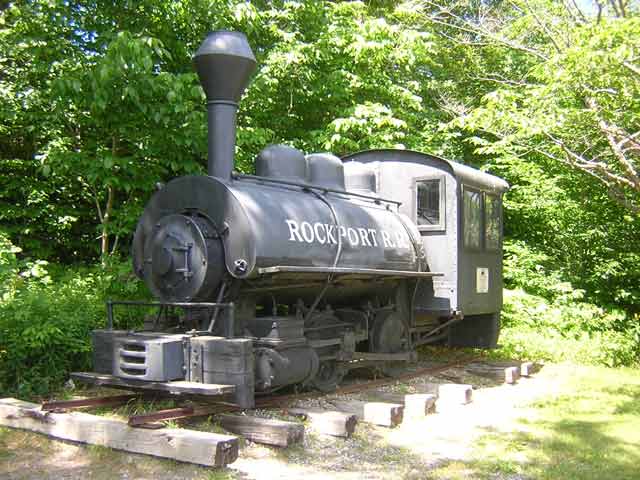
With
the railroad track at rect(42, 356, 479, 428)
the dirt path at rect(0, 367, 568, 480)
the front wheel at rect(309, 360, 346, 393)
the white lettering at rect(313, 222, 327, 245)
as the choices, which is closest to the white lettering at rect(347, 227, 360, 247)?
the white lettering at rect(313, 222, 327, 245)

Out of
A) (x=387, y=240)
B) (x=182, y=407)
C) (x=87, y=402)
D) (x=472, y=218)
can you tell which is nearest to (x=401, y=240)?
(x=387, y=240)

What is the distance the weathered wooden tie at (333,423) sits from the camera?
550 centimetres

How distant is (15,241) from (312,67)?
577 cm

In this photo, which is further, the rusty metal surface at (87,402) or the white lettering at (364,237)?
the white lettering at (364,237)

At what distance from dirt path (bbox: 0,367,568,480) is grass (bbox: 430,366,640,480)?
211 millimetres

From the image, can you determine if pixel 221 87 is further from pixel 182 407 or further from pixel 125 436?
pixel 125 436

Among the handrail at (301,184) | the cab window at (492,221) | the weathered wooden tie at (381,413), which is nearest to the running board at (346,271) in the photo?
the handrail at (301,184)

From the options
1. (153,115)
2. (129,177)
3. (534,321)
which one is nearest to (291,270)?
(153,115)

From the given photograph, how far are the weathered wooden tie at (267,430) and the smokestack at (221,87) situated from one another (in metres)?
2.43

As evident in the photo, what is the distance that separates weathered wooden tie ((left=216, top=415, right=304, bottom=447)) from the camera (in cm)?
504

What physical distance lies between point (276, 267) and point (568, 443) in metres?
2.88

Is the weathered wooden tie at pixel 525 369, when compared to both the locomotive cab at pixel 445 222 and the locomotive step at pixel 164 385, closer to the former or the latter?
the locomotive cab at pixel 445 222

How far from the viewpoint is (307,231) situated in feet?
21.4

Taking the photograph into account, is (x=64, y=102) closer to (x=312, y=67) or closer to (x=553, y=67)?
(x=312, y=67)
